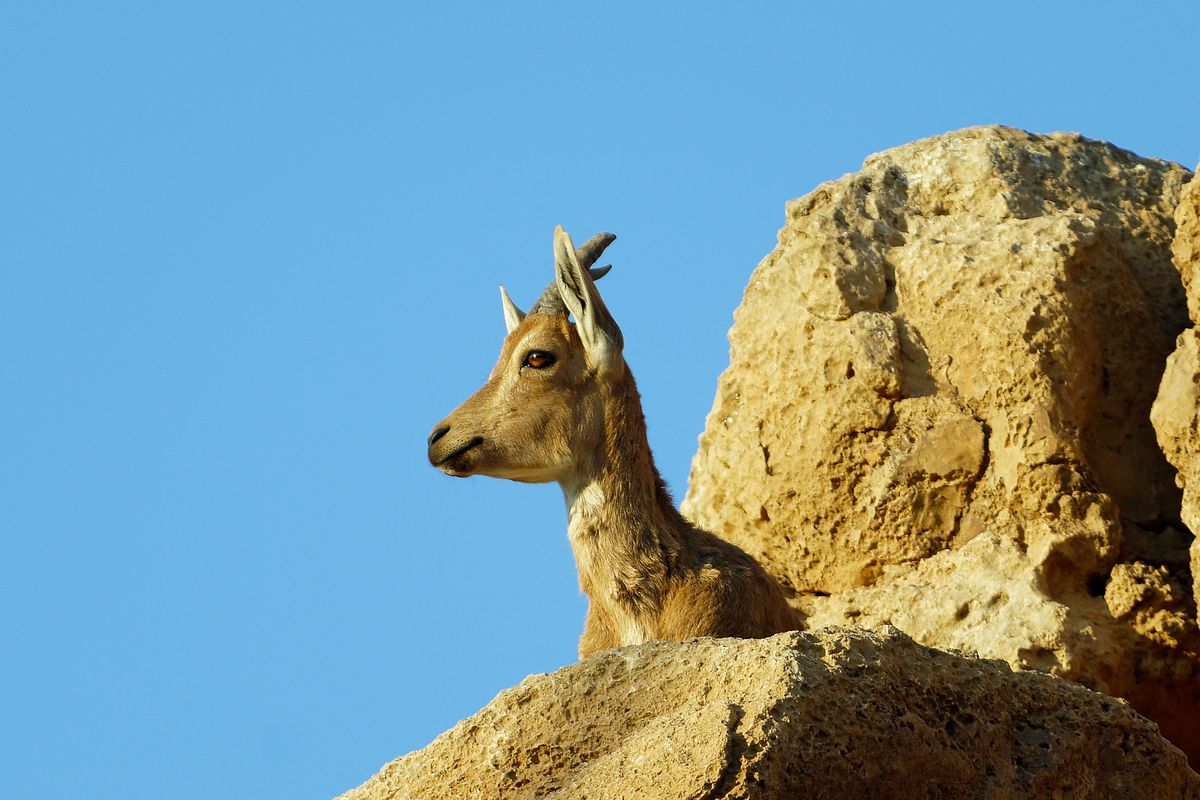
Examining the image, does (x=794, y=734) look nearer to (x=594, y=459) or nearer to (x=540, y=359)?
(x=594, y=459)

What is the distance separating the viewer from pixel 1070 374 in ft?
35.8

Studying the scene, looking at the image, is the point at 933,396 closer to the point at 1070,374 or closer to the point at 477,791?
the point at 1070,374

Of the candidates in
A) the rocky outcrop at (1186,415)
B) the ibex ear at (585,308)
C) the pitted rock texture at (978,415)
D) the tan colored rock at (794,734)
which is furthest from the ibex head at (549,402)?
the tan colored rock at (794,734)

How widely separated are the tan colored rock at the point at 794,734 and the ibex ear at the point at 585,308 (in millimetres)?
3810

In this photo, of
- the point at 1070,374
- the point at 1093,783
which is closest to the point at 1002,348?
the point at 1070,374

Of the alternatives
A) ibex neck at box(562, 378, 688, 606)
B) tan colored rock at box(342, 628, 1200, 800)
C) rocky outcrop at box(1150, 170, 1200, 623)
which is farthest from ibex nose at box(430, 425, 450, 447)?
rocky outcrop at box(1150, 170, 1200, 623)

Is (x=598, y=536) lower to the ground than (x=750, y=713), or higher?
higher

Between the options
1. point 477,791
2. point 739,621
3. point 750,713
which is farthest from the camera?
point 739,621

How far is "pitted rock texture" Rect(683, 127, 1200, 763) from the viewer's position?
10633 mm

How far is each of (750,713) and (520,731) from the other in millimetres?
1114

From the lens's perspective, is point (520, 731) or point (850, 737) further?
point (520, 731)

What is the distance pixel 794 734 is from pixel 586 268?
17.6 feet

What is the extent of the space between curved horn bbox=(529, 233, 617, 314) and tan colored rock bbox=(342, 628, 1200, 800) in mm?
4254

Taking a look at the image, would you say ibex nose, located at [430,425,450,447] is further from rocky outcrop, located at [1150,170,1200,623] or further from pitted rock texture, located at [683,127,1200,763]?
rocky outcrop, located at [1150,170,1200,623]
